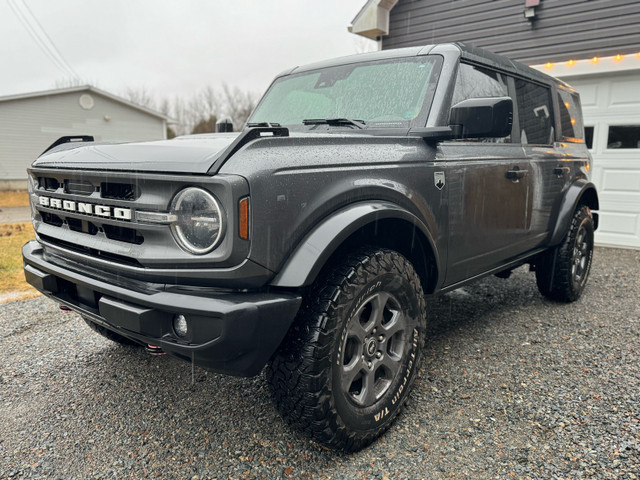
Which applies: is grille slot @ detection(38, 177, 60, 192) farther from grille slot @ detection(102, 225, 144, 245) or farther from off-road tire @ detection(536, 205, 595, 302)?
off-road tire @ detection(536, 205, 595, 302)

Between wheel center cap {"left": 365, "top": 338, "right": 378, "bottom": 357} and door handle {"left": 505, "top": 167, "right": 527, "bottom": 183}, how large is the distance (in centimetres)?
159

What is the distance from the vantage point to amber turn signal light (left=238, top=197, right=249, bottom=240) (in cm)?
168

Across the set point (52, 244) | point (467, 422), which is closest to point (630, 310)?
point (467, 422)

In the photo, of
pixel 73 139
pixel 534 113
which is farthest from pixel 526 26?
pixel 73 139

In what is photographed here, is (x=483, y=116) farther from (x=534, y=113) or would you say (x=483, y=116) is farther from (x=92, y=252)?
(x=92, y=252)

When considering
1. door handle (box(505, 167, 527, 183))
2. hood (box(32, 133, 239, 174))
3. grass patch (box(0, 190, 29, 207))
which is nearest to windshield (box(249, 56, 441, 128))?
door handle (box(505, 167, 527, 183))

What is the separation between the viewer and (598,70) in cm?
696

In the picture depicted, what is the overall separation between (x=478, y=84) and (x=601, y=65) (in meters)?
Result: 5.31

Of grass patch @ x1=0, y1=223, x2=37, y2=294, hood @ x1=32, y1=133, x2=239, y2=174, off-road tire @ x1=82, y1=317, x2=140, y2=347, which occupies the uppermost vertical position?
hood @ x1=32, y1=133, x2=239, y2=174

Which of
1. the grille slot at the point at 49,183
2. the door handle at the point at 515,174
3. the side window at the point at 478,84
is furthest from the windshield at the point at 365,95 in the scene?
the grille slot at the point at 49,183

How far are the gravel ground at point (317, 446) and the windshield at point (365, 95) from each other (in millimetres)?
1558

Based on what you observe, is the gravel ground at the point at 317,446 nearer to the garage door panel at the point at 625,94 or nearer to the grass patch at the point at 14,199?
the garage door panel at the point at 625,94

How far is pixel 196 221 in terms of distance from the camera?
1.74m

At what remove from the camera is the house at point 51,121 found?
65.7ft
